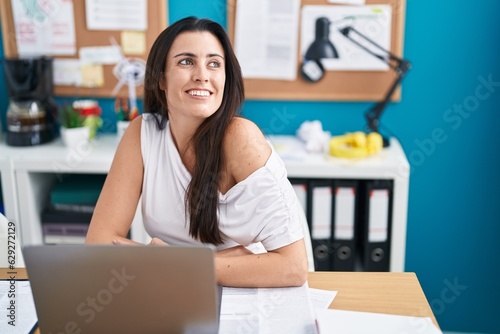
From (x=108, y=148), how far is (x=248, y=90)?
0.63m

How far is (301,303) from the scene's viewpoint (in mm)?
1255

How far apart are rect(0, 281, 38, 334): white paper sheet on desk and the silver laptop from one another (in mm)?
137

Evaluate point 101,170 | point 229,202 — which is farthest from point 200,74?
point 101,170

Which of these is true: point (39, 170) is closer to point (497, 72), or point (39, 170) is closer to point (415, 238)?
point (415, 238)

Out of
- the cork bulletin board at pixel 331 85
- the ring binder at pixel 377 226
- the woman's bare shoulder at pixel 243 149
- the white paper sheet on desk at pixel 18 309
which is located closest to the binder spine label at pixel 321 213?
the ring binder at pixel 377 226

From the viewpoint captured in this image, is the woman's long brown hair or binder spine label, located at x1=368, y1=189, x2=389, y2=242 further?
binder spine label, located at x1=368, y1=189, x2=389, y2=242

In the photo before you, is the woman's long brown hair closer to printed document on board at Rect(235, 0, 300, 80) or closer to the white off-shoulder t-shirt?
the white off-shoulder t-shirt

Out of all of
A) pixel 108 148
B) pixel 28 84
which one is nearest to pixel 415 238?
pixel 108 148

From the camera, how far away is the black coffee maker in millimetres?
2402

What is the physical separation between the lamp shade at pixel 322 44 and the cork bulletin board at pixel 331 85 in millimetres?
132

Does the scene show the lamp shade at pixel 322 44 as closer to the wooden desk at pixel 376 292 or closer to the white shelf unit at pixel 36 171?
the white shelf unit at pixel 36 171

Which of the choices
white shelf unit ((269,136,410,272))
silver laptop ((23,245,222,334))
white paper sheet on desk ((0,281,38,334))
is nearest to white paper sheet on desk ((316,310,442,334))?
silver laptop ((23,245,222,334))

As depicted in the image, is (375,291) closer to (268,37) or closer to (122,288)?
(122,288)

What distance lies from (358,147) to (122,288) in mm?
1428
